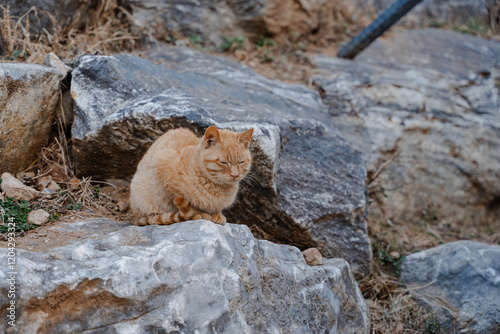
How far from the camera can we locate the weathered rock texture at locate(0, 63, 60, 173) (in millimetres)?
3443

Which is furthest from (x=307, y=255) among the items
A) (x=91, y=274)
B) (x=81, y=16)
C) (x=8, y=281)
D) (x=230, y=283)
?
(x=81, y=16)

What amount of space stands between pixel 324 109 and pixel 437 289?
254 centimetres

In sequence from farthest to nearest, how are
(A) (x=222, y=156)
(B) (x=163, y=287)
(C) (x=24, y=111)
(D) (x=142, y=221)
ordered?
(C) (x=24, y=111) < (D) (x=142, y=221) < (A) (x=222, y=156) < (B) (x=163, y=287)

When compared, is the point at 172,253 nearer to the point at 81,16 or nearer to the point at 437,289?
the point at 437,289

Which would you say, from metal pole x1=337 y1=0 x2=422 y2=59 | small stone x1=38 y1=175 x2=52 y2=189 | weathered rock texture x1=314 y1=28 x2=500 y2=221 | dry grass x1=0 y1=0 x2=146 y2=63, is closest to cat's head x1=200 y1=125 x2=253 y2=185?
small stone x1=38 y1=175 x2=52 y2=189

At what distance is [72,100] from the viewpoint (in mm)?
4000

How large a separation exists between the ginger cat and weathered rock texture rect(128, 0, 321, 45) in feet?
11.7

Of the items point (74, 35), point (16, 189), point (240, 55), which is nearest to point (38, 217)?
point (16, 189)

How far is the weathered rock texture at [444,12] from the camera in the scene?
29.2ft

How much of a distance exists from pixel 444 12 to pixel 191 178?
9145 mm

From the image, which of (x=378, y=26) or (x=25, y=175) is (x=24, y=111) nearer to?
(x=25, y=175)

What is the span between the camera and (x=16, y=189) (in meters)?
3.37

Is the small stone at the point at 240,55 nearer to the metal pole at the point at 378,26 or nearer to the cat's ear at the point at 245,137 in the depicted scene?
the metal pole at the point at 378,26

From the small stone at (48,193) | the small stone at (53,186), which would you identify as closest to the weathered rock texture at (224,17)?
the small stone at (53,186)
